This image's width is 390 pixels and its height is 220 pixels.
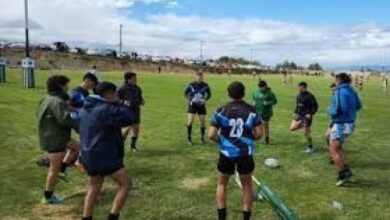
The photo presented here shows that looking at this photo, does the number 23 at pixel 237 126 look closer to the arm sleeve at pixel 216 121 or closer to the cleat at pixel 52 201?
the arm sleeve at pixel 216 121

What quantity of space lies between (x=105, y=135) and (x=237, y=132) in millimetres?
1855

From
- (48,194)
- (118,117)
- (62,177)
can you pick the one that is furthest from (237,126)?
(62,177)

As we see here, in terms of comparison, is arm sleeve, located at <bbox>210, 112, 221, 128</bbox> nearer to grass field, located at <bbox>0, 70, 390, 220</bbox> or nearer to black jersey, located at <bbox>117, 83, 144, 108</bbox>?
grass field, located at <bbox>0, 70, 390, 220</bbox>

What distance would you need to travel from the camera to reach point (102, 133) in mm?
8625

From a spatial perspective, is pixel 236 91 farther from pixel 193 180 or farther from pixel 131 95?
pixel 131 95

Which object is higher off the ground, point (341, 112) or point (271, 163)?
point (341, 112)

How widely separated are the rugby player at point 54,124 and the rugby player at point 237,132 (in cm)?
237

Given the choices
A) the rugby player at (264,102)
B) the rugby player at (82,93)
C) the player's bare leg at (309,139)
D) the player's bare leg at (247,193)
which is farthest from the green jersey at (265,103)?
the player's bare leg at (247,193)

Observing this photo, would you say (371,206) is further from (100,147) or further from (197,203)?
(100,147)

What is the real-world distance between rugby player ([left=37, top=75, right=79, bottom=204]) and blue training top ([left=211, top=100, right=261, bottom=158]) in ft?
7.91

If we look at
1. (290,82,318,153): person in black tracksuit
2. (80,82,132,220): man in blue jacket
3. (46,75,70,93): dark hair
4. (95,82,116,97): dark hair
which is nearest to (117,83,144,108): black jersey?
(290,82,318,153): person in black tracksuit

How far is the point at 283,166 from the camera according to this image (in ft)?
49.1

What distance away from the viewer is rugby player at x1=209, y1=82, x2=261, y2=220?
9289mm

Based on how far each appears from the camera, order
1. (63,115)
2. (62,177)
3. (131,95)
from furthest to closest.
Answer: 1. (131,95)
2. (62,177)
3. (63,115)
